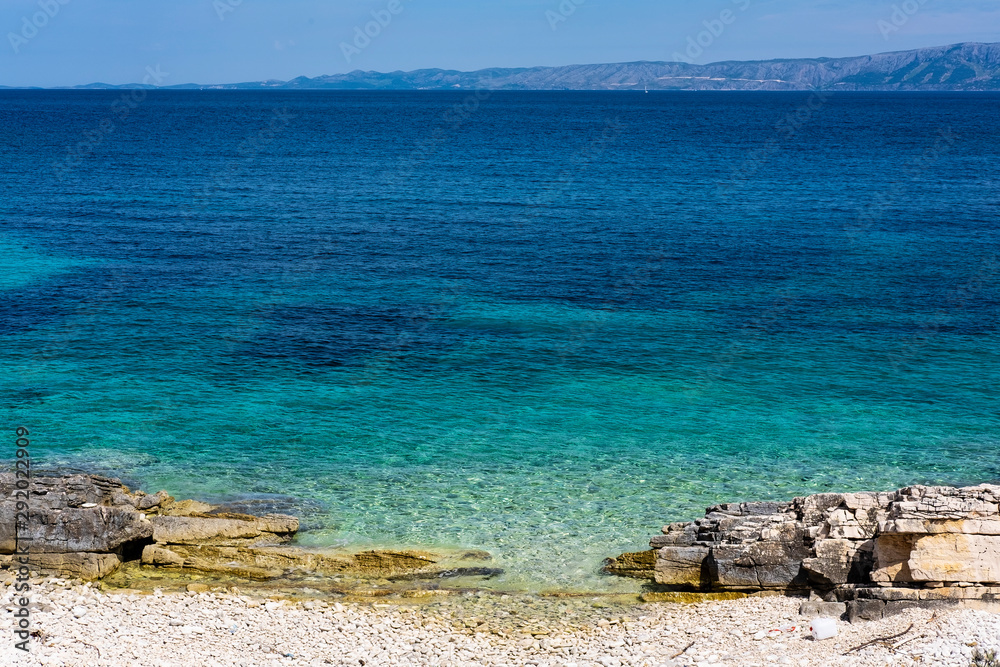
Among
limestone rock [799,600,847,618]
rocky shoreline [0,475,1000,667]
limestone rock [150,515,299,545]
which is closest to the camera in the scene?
rocky shoreline [0,475,1000,667]

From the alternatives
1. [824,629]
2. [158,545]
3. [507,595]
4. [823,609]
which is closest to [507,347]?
[507,595]

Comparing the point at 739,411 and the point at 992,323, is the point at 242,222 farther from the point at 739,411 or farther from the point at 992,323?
the point at 992,323

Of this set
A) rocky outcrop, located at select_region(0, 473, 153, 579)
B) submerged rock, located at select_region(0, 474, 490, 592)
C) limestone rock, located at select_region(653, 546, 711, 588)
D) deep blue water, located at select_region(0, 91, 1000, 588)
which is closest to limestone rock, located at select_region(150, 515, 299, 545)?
submerged rock, located at select_region(0, 474, 490, 592)

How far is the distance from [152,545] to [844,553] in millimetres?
16113

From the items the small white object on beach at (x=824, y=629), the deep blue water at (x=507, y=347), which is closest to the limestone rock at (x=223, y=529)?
the deep blue water at (x=507, y=347)

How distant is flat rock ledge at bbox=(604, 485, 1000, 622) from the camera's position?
18.6m

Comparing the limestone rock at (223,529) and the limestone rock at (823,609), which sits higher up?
the limestone rock at (223,529)

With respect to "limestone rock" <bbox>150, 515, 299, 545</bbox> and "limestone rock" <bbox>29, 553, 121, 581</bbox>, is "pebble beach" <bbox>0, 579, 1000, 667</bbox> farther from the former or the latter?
"limestone rock" <bbox>150, 515, 299, 545</bbox>

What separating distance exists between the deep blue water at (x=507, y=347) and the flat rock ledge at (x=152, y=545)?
1312mm

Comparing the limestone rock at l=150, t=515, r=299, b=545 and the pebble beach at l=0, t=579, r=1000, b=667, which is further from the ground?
the limestone rock at l=150, t=515, r=299, b=545

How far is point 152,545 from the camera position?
2278cm

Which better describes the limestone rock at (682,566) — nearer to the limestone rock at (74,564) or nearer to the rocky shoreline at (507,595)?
the rocky shoreline at (507,595)

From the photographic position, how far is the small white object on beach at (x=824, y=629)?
17969 mm

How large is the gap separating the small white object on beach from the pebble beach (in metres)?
0.14
